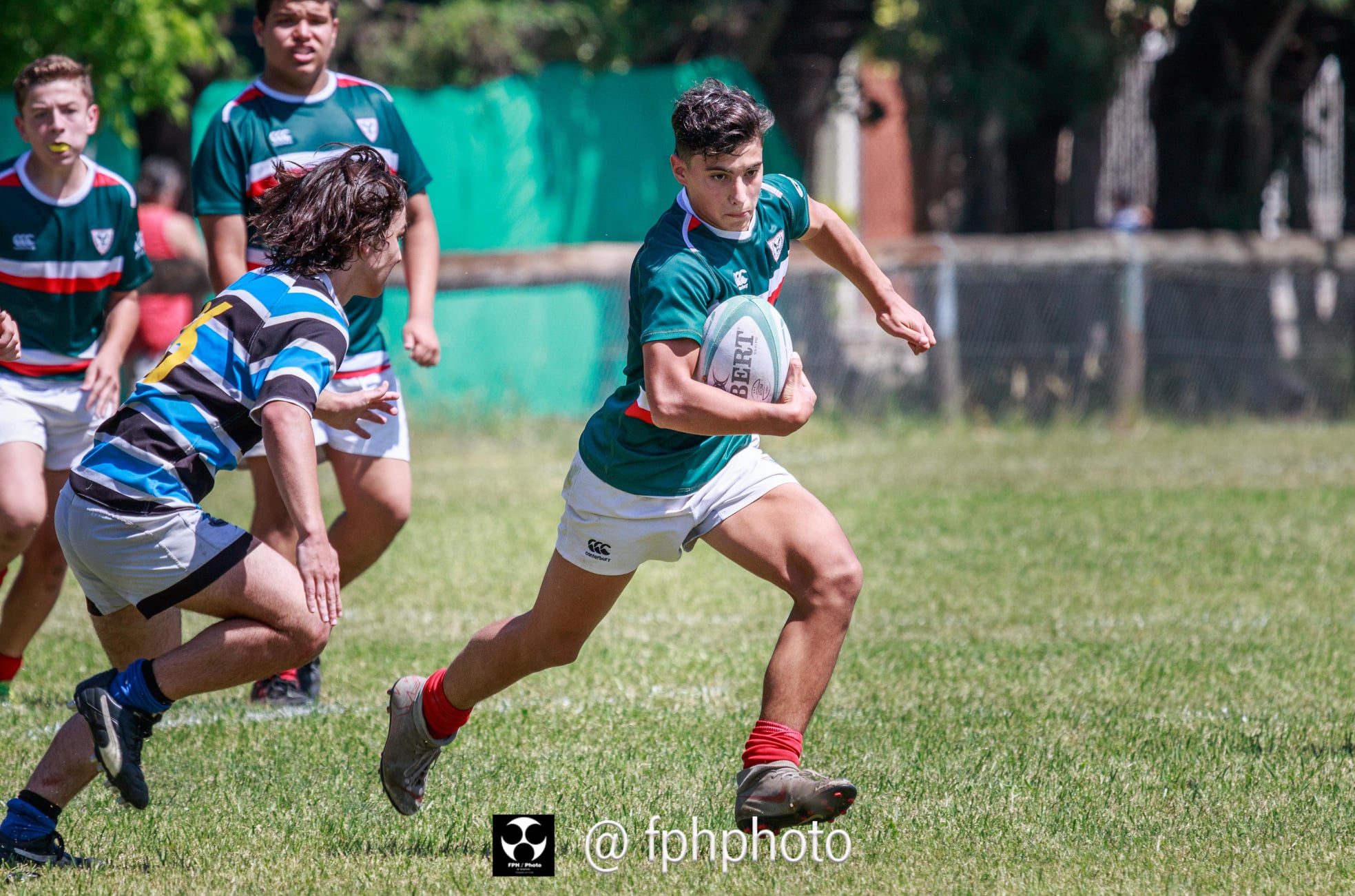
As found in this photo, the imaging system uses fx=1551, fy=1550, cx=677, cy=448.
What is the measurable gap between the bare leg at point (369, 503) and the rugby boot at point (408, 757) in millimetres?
1354

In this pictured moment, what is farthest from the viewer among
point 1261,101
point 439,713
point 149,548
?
point 1261,101

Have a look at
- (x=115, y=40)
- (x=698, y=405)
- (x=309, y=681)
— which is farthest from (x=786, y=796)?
(x=115, y=40)

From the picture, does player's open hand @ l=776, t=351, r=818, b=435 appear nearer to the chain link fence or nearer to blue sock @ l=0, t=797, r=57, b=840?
blue sock @ l=0, t=797, r=57, b=840

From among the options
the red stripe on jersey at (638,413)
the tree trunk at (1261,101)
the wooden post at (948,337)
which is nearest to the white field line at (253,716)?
the red stripe on jersey at (638,413)

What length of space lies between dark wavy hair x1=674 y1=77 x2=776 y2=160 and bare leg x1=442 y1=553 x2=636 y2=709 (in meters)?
1.16

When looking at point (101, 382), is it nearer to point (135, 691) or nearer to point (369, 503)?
point (369, 503)

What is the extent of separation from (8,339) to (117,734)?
1.53 m

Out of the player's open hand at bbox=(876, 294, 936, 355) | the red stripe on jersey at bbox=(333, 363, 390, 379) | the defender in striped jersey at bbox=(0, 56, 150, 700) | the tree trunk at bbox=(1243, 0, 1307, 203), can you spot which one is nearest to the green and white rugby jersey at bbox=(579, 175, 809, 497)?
the player's open hand at bbox=(876, 294, 936, 355)

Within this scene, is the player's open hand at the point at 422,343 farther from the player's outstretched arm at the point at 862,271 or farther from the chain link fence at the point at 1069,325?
the chain link fence at the point at 1069,325

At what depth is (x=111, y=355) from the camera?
5.56m

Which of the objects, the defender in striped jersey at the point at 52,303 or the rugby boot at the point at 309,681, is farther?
the rugby boot at the point at 309,681

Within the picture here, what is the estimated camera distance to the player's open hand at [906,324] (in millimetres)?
4430

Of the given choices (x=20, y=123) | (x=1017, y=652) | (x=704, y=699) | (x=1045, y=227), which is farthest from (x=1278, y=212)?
(x=20, y=123)

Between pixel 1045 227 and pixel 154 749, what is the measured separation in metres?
13.8
